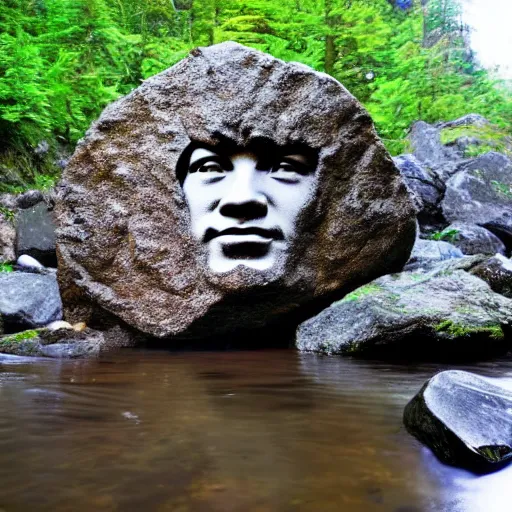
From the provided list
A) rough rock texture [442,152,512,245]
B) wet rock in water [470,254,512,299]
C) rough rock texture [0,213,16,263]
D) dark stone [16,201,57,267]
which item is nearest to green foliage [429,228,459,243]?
rough rock texture [442,152,512,245]

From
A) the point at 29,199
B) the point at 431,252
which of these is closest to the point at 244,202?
the point at 431,252

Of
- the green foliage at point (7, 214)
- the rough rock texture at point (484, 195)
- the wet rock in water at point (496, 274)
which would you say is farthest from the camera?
the rough rock texture at point (484, 195)

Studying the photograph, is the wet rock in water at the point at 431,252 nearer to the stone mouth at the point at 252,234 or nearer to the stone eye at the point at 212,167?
the stone mouth at the point at 252,234

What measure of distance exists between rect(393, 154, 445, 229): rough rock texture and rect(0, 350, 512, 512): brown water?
760cm

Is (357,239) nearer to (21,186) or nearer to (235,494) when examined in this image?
(235,494)

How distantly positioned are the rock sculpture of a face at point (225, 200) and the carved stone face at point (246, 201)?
1 cm

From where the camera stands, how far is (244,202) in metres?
4.06

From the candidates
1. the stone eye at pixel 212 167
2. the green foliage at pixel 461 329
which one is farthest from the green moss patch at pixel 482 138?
the green foliage at pixel 461 329

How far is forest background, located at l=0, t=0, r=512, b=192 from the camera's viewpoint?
9.36 m

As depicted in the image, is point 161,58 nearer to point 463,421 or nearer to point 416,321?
point 416,321

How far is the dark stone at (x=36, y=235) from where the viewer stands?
767 centimetres

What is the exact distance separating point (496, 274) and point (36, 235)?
6.25 m

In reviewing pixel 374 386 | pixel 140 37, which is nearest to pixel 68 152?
pixel 140 37

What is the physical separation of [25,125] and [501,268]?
853 centimetres
